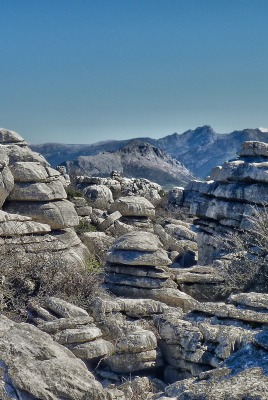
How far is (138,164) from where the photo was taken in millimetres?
102812

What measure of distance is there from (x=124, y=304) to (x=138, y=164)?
92176 millimetres

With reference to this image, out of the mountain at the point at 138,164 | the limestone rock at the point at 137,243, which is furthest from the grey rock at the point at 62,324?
the mountain at the point at 138,164

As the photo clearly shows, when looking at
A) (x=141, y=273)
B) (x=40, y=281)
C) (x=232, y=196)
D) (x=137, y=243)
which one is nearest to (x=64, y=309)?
(x=40, y=281)

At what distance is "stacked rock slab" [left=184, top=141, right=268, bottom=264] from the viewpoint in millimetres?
19891

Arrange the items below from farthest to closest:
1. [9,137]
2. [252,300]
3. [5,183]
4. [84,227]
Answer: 1. [84,227]
2. [9,137]
3. [5,183]
4. [252,300]

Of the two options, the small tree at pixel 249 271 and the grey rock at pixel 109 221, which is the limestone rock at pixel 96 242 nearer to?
the grey rock at pixel 109 221

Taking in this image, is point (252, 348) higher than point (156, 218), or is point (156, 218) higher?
point (252, 348)

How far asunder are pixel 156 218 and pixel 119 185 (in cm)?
765

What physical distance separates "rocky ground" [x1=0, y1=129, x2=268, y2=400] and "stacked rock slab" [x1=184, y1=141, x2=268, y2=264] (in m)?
0.05

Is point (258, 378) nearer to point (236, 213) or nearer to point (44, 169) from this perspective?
point (44, 169)

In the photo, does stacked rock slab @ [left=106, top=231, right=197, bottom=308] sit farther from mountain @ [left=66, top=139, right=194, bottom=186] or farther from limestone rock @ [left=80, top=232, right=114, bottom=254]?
mountain @ [left=66, top=139, right=194, bottom=186]

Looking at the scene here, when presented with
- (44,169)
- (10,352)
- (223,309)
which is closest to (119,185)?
(44,169)

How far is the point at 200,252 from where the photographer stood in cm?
2233

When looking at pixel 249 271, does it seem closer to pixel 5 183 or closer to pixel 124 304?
pixel 124 304
